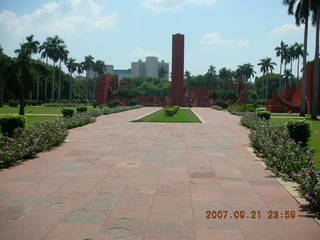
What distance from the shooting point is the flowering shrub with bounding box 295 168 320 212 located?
4.18 meters

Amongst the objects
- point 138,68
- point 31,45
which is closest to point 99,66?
point 31,45

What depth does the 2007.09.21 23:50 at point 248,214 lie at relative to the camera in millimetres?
4012

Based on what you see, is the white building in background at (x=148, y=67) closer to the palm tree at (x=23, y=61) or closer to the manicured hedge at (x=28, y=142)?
the palm tree at (x=23, y=61)

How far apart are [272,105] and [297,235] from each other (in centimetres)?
3642

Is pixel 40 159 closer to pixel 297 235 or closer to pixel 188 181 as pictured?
pixel 188 181

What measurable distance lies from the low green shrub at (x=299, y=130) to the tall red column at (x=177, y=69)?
44361 mm

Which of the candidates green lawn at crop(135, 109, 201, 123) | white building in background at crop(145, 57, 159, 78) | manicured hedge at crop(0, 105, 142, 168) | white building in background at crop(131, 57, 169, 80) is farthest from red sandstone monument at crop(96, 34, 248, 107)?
white building in background at crop(131, 57, 169, 80)

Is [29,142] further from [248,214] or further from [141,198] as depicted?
[248,214]

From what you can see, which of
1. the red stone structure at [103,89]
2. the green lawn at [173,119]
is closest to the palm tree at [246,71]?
the red stone structure at [103,89]

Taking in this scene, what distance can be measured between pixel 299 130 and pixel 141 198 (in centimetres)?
642

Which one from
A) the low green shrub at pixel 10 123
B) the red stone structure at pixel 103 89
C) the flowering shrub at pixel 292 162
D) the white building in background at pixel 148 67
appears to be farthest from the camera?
the white building in background at pixel 148 67

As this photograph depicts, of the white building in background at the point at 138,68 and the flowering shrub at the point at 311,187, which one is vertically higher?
the white building in background at the point at 138,68

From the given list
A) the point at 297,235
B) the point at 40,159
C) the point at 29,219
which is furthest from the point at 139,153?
the point at 297,235

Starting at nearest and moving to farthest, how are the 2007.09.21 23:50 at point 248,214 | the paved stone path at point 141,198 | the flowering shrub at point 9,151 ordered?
the paved stone path at point 141,198
the 2007.09.21 23:50 at point 248,214
the flowering shrub at point 9,151
